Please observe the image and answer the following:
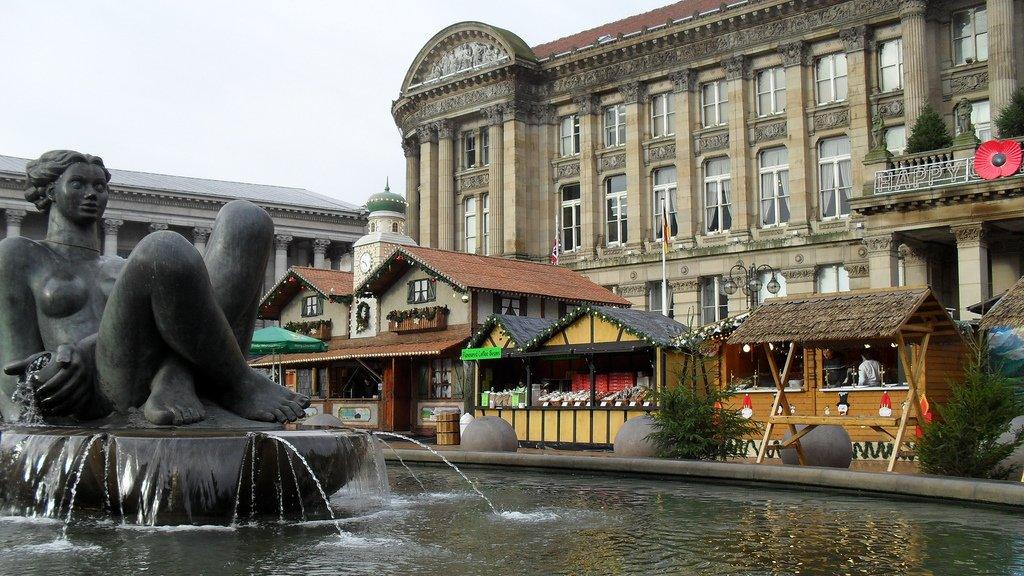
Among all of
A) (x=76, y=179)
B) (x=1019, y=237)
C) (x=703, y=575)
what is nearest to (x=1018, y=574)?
(x=703, y=575)

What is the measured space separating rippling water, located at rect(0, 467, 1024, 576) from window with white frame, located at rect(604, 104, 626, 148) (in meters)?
44.6

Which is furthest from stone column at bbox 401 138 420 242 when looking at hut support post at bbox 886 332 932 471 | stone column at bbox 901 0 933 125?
hut support post at bbox 886 332 932 471

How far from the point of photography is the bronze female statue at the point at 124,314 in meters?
9.90

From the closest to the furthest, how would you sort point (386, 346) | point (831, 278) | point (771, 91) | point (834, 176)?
point (386, 346)
point (831, 278)
point (834, 176)
point (771, 91)

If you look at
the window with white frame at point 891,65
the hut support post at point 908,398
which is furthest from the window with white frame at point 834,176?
the hut support post at point 908,398

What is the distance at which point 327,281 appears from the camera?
4128 centimetres

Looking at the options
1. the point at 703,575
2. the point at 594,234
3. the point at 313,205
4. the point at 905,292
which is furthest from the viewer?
the point at 313,205

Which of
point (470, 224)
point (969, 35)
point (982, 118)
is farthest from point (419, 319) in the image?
point (969, 35)

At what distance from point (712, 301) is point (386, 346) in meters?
19.9

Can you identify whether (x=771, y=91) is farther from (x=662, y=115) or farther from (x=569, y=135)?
(x=569, y=135)

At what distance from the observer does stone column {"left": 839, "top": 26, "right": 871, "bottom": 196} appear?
46.2 metres

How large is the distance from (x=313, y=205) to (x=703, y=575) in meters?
87.6

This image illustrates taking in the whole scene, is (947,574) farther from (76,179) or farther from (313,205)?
(313,205)

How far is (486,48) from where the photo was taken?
59125 mm
